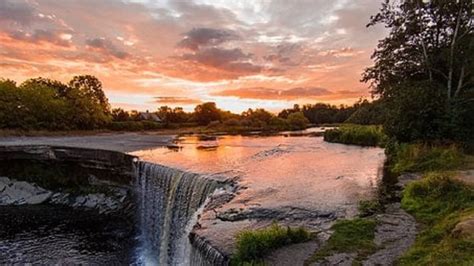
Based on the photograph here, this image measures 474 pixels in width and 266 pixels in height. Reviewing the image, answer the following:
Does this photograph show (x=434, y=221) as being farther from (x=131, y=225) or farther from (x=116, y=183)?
(x=116, y=183)

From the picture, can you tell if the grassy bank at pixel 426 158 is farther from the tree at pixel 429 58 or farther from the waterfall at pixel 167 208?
the waterfall at pixel 167 208

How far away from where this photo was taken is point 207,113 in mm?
93750

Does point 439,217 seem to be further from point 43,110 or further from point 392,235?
point 43,110

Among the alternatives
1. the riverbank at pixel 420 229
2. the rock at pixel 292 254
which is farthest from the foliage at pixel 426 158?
the rock at pixel 292 254

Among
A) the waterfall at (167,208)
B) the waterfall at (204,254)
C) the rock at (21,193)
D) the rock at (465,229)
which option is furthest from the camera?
the rock at (21,193)

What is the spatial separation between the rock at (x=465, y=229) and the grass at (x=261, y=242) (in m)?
2.78

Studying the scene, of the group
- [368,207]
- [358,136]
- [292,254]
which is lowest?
[292,254]

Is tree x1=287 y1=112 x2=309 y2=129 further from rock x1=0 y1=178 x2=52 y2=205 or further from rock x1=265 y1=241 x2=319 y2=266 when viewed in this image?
rock x1=265 y1=241 x2=319 y2=266

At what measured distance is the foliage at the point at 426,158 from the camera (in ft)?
52.1

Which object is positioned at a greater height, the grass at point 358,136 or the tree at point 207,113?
the tree at point 207,113

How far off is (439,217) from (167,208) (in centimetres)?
1086

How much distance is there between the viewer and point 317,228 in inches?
348

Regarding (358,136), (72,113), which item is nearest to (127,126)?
(72,113)

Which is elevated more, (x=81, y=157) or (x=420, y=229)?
(x=81, y=157)
